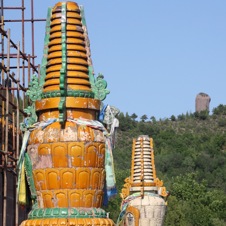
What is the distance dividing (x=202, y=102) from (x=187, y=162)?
29.8 meters

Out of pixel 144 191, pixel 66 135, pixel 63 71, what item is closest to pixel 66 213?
pixel 66 135

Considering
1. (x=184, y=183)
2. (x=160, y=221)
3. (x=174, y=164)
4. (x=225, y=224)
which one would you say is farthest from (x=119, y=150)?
(x=160, y=221)

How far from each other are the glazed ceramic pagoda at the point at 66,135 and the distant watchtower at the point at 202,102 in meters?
98.6

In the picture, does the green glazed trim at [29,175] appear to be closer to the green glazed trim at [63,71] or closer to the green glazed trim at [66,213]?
the green glazed trim at [66,213]

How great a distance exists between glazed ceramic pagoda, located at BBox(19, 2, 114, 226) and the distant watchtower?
98606 millimetres

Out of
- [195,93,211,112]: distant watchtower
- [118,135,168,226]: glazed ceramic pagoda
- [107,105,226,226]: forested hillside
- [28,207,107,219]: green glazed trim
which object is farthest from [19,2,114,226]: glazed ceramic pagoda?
[195,93,211,112]: distant watchtower

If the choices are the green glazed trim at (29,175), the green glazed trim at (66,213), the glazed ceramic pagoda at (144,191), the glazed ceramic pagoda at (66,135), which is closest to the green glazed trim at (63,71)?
the glazed ceramic pagoda at (66,135)

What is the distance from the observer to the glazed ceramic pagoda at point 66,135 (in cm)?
2034

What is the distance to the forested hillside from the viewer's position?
6438 cm

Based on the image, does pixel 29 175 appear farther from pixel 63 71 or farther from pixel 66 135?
pixel 63 71

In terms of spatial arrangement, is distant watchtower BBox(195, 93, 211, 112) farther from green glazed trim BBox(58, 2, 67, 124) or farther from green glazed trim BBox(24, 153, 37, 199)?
green glazed trim BBox(24, 153, 37, 199)

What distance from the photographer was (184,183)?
71.5 m

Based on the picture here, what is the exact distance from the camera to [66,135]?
20.5 m

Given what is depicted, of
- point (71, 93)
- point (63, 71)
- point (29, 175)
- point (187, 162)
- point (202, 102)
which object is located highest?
point (202, 102)
